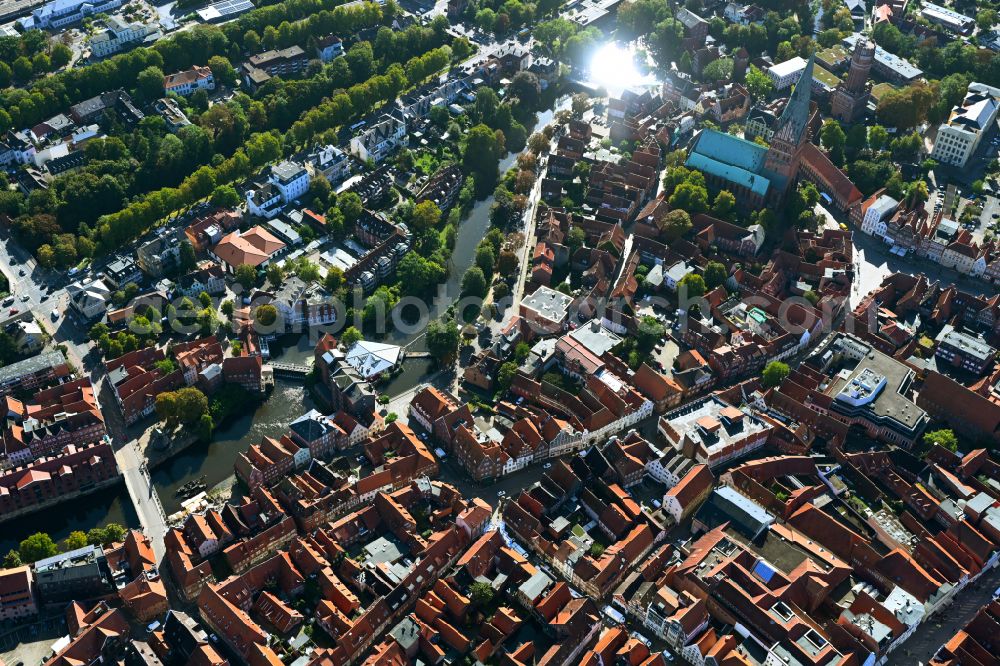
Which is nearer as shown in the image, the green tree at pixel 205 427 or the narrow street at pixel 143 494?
the narrow street at pixel 143 494

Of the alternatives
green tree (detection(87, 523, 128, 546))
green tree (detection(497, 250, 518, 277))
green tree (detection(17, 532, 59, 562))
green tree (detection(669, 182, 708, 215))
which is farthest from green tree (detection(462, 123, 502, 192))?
green tree (detection(17, 532, 59, 562))

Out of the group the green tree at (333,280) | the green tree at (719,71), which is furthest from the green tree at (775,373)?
the green tree at (719,71)

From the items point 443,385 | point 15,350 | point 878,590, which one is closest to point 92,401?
point 15,350

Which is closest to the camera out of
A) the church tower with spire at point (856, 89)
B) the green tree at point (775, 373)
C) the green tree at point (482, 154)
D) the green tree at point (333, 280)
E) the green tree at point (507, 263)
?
the green tree at point (775, 373)

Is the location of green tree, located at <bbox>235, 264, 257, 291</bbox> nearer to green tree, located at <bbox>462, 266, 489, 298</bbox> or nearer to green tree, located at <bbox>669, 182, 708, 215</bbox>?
green tree, located at <bbox>462, 266, 489, 298</bbox>

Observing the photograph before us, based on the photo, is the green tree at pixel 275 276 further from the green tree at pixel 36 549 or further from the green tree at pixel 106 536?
the green tree at pixel 36 549

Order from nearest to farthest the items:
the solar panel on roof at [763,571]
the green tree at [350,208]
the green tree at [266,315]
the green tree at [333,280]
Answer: the solar panel on roof at [763,571]
the green tree at [266,315]
the green tree at [333,280]
the green tree at [350,208]

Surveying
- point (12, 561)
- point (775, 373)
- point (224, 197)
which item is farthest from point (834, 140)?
point (12, 561)
